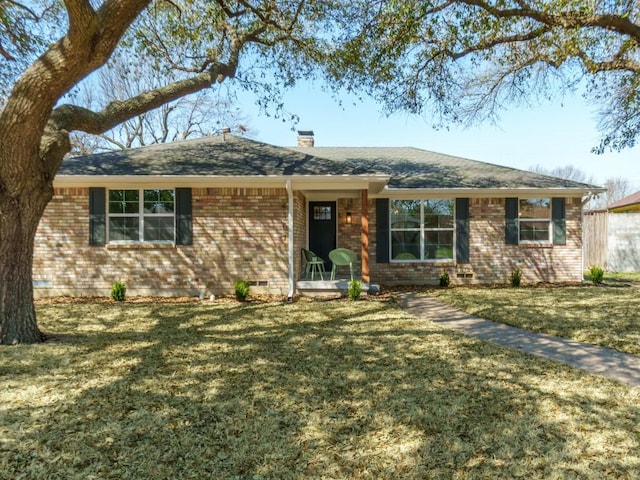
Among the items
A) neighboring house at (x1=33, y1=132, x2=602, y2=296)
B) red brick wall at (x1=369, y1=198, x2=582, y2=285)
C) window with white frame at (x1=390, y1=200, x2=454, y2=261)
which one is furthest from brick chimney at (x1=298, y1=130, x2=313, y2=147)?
window with white frame at (x1=390, y1=200, x2=454, y2=261)

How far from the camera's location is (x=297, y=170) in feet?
28.2

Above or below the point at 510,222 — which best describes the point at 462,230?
below

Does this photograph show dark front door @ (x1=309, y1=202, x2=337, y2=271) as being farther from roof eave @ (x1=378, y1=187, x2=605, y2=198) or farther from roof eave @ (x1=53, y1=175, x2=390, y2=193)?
roof eave @ (x1=53, y1=175, x2=390, y2=193)

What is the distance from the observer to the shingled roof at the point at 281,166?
28.4 ft

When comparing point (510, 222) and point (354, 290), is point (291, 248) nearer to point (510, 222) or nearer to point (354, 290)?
point (354, 290)

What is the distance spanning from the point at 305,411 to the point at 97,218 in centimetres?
786

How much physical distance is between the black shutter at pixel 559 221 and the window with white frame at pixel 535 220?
119 mm

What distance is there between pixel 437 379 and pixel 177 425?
7.71 ft

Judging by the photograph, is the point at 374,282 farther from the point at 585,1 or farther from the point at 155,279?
the point at 585,1

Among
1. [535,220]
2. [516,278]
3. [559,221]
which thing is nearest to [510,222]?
[535,220]

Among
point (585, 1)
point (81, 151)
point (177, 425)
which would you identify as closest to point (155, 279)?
point (177, 425)

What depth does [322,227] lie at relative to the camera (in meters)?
11.4

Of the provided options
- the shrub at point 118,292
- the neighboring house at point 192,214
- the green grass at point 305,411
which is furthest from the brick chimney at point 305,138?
the green grass at point 305,411

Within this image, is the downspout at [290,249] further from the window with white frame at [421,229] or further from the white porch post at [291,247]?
the window with white frame at [421,229]
